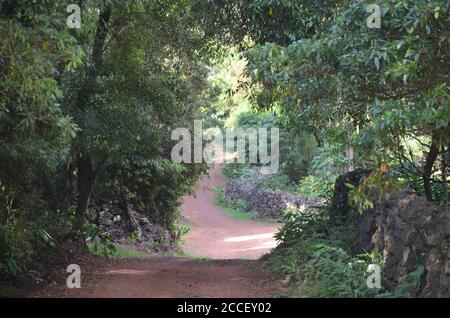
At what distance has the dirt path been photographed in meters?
23.7

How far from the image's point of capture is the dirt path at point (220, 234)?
77.7 feet

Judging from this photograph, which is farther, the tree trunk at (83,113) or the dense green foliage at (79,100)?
the tree trunk at (83,113)

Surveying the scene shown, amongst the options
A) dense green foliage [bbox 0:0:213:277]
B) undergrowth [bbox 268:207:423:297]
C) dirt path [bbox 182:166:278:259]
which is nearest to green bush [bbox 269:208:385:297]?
undergrowth [bbox 268:207:423:297]

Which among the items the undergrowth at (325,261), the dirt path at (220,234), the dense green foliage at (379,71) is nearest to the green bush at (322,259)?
the undergrowth at (325,261)

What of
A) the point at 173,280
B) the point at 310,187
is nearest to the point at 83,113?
the point at 173,280

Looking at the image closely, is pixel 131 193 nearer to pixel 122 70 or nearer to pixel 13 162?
pixel 122 70

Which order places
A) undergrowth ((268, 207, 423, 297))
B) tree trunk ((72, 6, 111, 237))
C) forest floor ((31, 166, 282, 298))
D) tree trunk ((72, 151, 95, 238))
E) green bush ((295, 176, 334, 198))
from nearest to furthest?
undergrowth ((268, 207, 423, 297)), forest floor ((31, 166, 282, 298)), tree trunk ((72, 6, 111, 237)), tree trunk ((72, 151, 95, 238)), green bush ((295, 176, 334, 198))

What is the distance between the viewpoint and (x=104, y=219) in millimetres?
20609

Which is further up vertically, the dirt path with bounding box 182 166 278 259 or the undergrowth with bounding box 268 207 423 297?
the undergrowth with bounding box 268 207 423 297

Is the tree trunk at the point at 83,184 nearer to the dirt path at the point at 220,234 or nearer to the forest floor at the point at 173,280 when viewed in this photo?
the forest floor at the point at 173,280

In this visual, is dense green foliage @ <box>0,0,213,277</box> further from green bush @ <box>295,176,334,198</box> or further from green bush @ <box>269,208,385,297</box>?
green bush @ <box>295,176,334,198</box>

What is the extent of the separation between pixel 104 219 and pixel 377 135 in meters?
14.5

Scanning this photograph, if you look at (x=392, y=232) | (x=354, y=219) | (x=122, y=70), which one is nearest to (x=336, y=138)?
(x=392, y=232)

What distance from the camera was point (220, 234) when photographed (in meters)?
29.6
